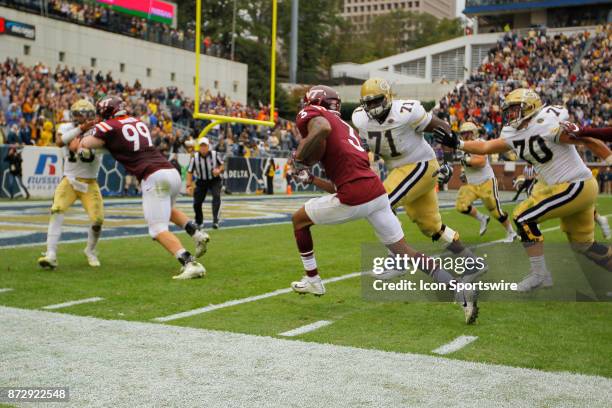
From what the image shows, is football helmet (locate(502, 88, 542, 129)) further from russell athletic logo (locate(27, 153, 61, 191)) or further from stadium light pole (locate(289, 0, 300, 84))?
stadium light pole (locate(289, 0, 300, 84))

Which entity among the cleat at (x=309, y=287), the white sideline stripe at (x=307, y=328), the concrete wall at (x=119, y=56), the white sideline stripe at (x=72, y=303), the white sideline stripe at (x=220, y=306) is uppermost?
the concrete wall at (x=119, y=56)

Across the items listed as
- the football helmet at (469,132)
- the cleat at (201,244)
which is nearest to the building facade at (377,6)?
the football helmet at (469,132)

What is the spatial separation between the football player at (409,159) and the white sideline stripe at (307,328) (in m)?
1.98

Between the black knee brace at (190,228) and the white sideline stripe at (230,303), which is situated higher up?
the black knee brace at (190,228)

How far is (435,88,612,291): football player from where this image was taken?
5953 millimetres

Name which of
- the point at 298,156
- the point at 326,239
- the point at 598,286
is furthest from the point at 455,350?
the point at 326,239

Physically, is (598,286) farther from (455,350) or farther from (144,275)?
(144,275)

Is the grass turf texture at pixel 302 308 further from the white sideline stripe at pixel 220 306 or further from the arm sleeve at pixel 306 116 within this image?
the arm sleeve at pixel 306 116

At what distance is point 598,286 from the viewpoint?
6523 mm

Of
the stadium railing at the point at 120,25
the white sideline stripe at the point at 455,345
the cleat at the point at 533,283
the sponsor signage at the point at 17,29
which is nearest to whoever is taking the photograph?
the white sideline stripe at the point at 455,345

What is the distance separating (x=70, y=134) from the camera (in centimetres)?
721

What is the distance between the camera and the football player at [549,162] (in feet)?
19.5

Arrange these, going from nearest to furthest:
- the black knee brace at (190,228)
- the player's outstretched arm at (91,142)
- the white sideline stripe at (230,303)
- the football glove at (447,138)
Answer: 1. the white sideline stripe at (230,303)
2. the football glove at (447,138)
3. the player's outstretched arm at (91,142)
4. the black knee brace at (190,228)

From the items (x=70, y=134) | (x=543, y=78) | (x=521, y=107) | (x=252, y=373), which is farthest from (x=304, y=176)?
(x=543, y=78)
